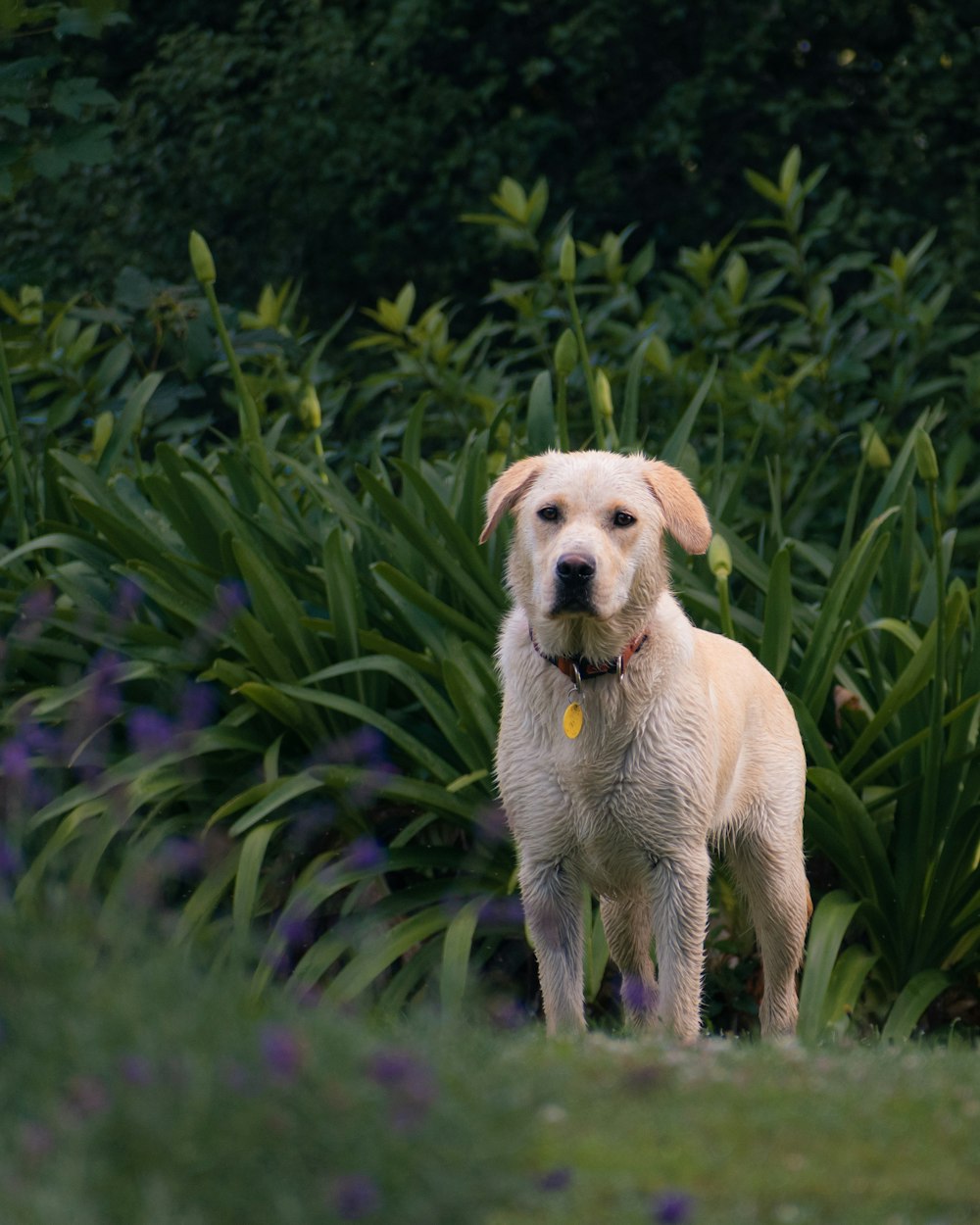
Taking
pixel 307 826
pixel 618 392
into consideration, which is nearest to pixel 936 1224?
pixel 307 826

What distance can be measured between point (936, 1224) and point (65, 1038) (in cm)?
130

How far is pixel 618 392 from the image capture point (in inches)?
305

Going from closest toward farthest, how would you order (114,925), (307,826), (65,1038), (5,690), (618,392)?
(65,1038)
(114,925)
(307,826)
(5,690)
(618,392)

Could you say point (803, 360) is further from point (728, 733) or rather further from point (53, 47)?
point (53, 47)

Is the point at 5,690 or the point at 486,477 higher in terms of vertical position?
the point at 486,477

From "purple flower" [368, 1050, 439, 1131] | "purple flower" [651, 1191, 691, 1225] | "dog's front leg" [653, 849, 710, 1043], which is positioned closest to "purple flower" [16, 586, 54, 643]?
"dog's front leg" [653, 849, 710, 1043]

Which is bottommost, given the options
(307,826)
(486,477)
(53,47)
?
(307,826)

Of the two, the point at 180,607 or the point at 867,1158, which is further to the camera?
the point at 180,607

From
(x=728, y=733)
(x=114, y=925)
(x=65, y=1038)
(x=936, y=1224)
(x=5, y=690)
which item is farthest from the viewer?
(x=5, y=690)

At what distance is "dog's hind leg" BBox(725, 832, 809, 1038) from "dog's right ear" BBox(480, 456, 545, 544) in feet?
3.47

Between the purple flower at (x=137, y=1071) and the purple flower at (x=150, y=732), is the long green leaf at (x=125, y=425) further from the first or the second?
the purple flower at (x=137, y=1071)

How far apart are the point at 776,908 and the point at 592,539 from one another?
119cm

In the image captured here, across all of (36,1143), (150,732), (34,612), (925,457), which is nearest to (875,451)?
(925,457)

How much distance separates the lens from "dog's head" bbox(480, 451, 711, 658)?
3641 mm
